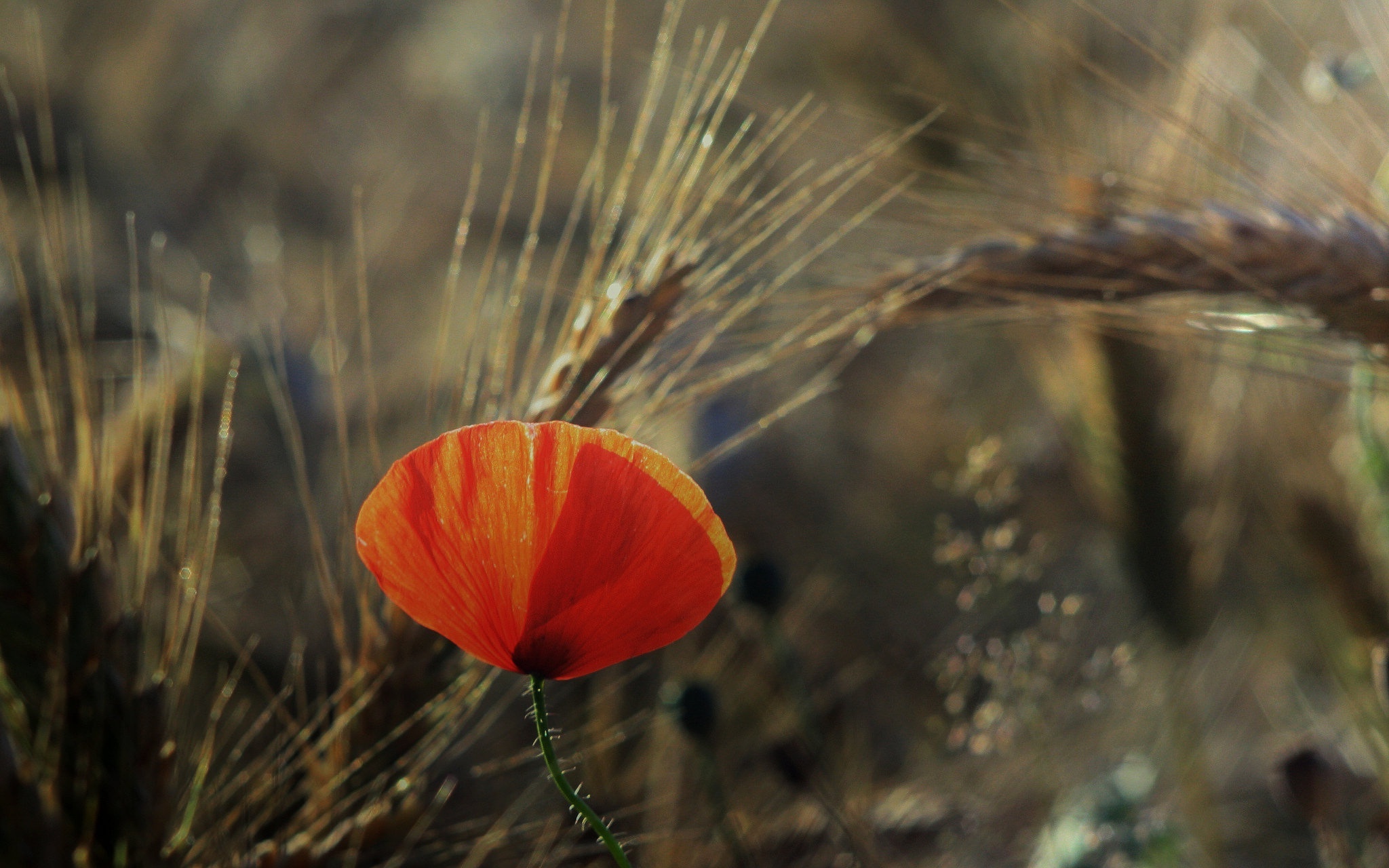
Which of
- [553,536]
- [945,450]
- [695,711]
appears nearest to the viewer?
[553,536]

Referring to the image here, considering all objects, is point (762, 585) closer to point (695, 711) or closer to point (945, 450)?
point (695, 711)

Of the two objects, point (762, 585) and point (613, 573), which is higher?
point (613, 573)

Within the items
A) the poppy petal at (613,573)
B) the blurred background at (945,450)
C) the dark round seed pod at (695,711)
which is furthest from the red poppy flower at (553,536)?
the dark round seed pod at (695,711)

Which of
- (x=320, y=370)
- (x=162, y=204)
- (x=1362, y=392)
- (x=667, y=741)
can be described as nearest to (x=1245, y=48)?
(x=1362, y=392)

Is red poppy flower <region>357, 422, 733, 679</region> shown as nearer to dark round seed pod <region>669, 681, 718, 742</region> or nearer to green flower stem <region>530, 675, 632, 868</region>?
green flower stem <region>530, 675, 632, 868</region>

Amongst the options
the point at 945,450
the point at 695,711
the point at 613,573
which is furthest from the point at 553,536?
the point at 945,450

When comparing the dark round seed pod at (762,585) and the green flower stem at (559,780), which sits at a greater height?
the green flower stem at (559,780)

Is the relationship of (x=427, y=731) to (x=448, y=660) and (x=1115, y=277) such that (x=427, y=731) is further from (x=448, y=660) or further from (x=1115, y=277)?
(x=1115, y=277)

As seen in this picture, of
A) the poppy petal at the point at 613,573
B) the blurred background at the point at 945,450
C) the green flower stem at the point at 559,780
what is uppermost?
the poppy petal at the point at 613,573

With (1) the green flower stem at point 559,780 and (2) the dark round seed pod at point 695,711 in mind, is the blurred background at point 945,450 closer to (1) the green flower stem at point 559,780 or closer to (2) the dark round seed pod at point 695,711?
(2) the dark round seed pod at point 695,711
